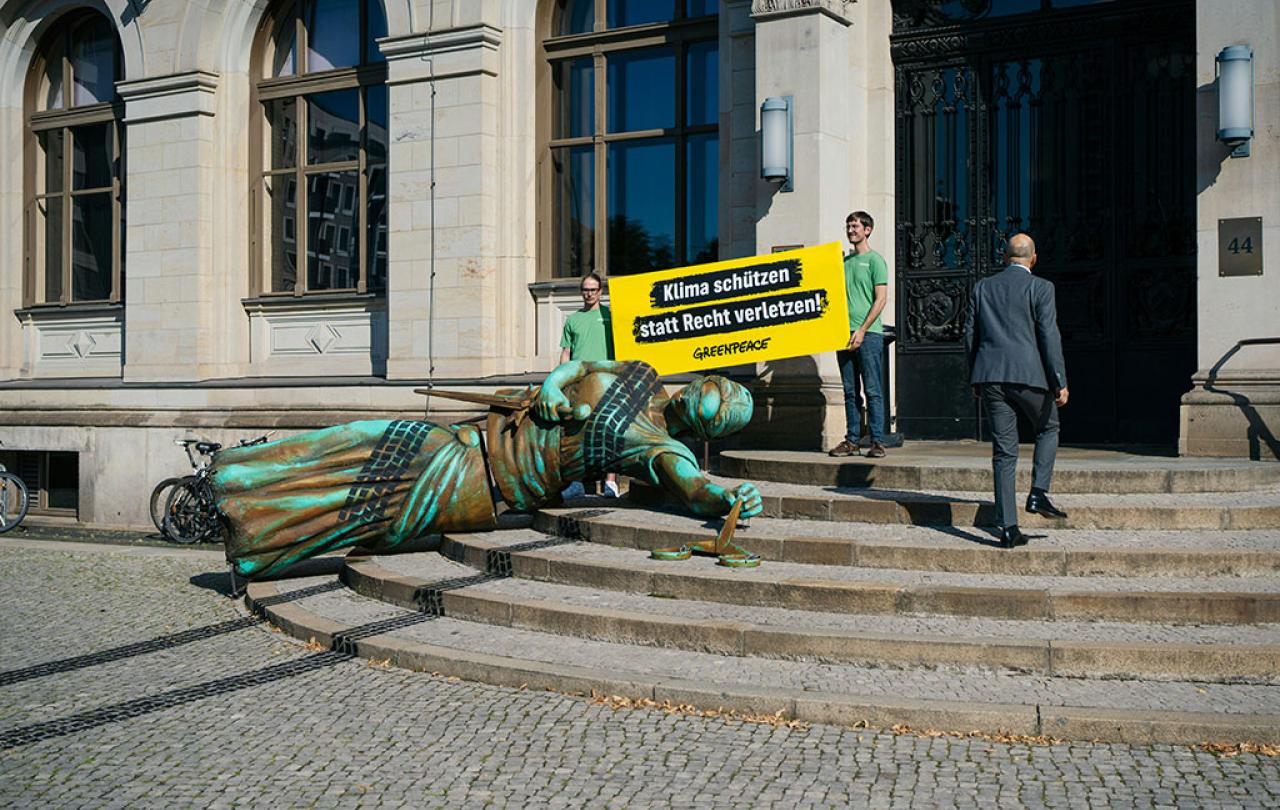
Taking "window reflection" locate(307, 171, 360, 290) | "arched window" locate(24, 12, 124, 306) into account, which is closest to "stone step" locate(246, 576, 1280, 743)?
"window reflection" locate(307, 171, 360, 290)

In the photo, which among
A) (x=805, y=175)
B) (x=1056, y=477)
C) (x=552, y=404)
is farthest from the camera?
(x=805, y=175)

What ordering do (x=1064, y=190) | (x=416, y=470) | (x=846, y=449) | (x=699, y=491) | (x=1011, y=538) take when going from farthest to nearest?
1. (x=1064, y=190)
2. (x=846, y=449)
3. (x=416, y=470)
4. (x=699, y=491)
5. (x=1011, y=538)

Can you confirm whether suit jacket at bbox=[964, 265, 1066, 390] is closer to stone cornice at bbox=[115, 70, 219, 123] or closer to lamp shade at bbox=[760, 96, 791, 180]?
lamp shade at bbox=[760, 96, 791, 180]

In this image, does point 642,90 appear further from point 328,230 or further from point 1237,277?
point 1237,277

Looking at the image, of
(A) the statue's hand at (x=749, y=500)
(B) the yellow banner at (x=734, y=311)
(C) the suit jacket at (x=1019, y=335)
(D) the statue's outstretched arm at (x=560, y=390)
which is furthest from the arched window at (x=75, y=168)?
(C) the suit jacket at (x=1019, y=335)

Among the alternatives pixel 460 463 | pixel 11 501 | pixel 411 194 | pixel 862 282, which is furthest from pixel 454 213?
pixel 11 501

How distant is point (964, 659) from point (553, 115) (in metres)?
10.3

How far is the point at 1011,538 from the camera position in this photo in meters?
8.04

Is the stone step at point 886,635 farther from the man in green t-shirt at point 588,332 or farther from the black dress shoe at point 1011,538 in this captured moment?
the man in green t-shirt at point 588,332

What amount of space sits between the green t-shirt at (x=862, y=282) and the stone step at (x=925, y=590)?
3411 mm

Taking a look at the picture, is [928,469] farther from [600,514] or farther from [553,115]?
[553,115]

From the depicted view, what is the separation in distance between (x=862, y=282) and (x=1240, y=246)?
302cm

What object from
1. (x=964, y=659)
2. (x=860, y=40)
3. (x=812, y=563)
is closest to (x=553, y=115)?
(x=860, y=40)

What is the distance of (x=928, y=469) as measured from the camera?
9.76 m
